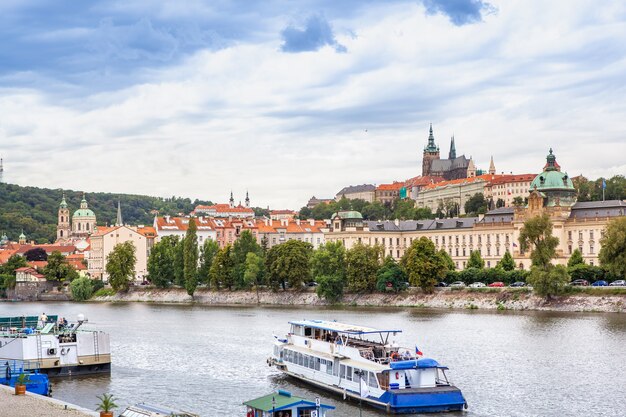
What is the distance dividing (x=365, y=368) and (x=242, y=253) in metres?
94.9

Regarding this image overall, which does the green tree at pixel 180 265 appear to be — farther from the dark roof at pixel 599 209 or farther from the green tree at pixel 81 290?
the dark roof at pixel 599 209

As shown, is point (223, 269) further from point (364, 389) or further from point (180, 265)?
point (364, 389)

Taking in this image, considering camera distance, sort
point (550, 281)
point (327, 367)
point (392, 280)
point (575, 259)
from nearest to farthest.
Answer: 1. point (327, 367)
2. point (550, 281)
3. point (392, 280)
4. point (575, 259)

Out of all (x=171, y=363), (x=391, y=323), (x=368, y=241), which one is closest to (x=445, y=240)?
(x=368, y=241)

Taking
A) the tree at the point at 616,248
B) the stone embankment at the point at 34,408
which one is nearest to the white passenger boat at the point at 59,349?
the stone embankment at the point at 34,408

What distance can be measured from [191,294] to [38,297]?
143ft

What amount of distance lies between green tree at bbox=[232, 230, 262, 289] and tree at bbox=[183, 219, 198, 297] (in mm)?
6055

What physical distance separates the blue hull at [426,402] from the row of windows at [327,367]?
210 centimetres

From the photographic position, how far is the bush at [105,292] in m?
161

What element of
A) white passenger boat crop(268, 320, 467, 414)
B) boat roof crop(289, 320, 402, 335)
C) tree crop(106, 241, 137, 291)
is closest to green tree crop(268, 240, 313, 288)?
tree crop(106, 241, 137, 291)

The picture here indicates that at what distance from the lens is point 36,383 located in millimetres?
47406

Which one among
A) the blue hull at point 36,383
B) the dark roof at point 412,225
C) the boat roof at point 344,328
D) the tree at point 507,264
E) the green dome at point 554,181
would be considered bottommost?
the blue hull at point 36,383

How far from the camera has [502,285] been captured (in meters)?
118

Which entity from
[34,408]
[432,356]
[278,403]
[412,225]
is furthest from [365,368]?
[412,225]
